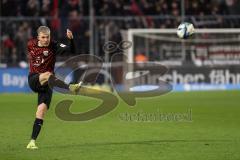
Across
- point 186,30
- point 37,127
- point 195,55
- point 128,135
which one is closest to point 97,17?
point 195,55

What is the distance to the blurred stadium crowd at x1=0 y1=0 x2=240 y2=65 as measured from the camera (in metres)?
30.7

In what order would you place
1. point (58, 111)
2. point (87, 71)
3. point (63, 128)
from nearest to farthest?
point (63, 128), point (58, 111), point (87, 71)

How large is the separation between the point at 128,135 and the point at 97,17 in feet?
53.9

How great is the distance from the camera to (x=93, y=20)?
101 ft

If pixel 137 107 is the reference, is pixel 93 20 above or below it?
above

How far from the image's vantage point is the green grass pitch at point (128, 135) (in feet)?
39.5

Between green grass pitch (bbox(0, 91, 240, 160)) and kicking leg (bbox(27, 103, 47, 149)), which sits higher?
kicking leg (bbox(27, 103, 47, 149))

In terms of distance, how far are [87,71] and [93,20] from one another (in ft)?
7.18

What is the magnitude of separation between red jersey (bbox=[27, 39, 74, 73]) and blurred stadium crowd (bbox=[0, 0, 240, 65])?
17285 mm

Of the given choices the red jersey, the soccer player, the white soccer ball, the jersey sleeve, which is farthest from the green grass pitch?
the white soccer ball

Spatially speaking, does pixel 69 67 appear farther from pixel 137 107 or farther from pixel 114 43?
pixel 137 107

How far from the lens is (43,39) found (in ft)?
42.5

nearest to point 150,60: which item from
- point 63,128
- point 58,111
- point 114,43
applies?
point 114,43

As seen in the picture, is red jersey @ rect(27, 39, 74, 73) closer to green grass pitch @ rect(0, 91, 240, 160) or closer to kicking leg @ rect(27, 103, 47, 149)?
kicking leg @ rect(27, 103, 47, 149)
